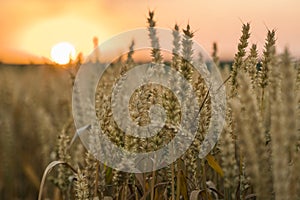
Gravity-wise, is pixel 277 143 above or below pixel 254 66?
below

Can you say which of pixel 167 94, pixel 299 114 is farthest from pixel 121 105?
pixel 299 114

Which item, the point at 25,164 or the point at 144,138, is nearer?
the point at 144,138

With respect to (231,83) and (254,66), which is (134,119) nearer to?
(231,83)

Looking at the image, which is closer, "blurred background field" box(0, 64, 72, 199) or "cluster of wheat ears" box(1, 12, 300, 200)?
"cluster of wheat ears" box(1, 12, 300, 200)

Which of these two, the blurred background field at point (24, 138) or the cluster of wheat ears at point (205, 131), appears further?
the blurred background field at point (24, 138)

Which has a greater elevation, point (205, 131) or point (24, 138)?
point (24, 138)

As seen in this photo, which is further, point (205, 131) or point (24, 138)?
point (24, 138)

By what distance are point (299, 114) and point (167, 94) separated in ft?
1.32

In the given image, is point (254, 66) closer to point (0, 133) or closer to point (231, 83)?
point (231, 83)

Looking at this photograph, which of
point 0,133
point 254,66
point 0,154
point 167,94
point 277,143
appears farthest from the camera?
point 0,133

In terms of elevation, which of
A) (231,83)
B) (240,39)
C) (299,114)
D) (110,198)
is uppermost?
(240,39)

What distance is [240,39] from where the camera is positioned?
5.71 feet

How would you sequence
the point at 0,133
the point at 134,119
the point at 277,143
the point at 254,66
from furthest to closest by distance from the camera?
the point at 0,133 → the point at 254,66 → the point at 134,119 → the point at 277,143

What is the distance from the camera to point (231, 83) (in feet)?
5.57
